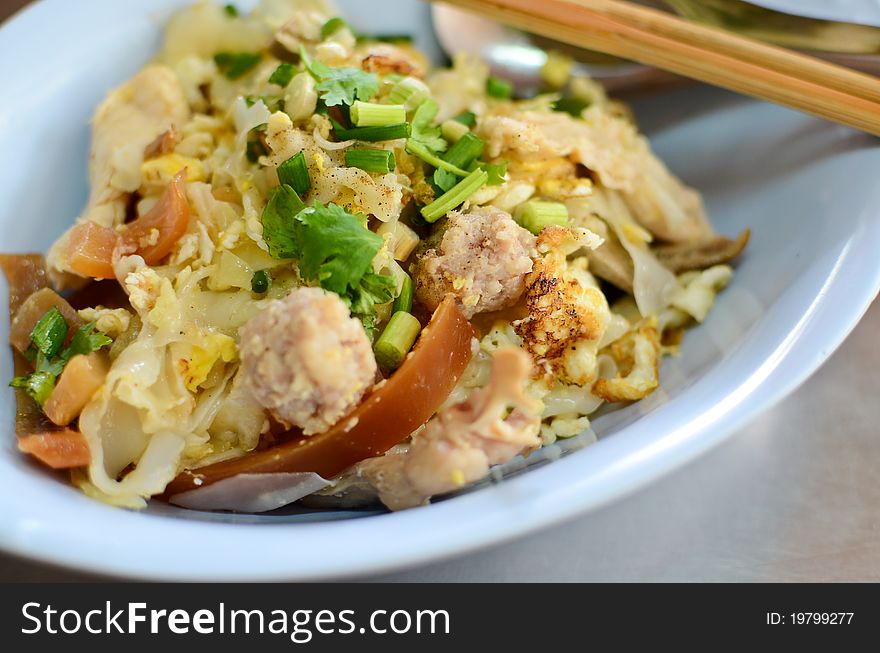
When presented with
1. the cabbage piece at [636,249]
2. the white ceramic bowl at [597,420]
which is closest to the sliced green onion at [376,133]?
the cabbage piece at [636,249]

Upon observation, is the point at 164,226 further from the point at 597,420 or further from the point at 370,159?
the point at 597,420

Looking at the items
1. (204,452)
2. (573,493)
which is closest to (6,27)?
(204,452)

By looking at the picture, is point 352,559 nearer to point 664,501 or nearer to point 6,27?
point 664,501

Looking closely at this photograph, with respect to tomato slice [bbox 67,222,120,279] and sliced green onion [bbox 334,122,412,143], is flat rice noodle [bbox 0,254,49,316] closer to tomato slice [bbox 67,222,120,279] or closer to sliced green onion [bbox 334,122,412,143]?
tomato slice [bbox 67,222,120,279]

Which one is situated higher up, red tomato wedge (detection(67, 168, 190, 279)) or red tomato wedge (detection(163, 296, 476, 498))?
red tomato wedge (detection(67, 168, 190, 279))

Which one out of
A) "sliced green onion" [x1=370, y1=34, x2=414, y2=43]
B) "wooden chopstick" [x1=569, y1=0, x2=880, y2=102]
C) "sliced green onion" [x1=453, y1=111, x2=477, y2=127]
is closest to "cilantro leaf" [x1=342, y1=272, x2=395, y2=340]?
"sliced green onion" [x1=453, y1=111, x2=477, y2=127]

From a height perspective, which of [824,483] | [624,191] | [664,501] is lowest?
[824,483]

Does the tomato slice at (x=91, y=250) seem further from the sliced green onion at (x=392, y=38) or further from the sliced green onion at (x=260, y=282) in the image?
the sliced green onion at (x=392, y=38)
